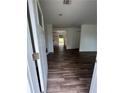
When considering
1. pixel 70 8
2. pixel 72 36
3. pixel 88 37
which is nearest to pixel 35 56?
pixel 70 8

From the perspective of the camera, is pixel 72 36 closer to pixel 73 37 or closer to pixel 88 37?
pixel 73 37

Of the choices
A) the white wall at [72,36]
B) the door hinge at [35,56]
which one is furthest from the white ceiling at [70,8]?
the white wall at [72,36]

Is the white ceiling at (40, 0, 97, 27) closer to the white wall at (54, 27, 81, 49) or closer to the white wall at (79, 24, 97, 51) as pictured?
the white wall at (79, 24, 97, 51)

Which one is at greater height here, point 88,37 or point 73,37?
point 88,37

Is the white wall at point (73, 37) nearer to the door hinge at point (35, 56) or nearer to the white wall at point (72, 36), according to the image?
the white wall at point (72, 36)

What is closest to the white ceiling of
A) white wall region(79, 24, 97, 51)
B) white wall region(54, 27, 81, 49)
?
white wall region(79, 24, 97, 51)

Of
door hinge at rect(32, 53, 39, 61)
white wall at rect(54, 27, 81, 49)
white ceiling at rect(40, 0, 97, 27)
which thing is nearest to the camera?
door hinge at rect(32, 53, 39, 61)

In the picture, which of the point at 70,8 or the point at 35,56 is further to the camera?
the point at 70,8

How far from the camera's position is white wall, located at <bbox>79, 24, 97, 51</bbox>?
8.72 meters

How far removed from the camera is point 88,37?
8.82 m

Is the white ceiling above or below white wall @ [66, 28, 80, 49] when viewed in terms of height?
above
